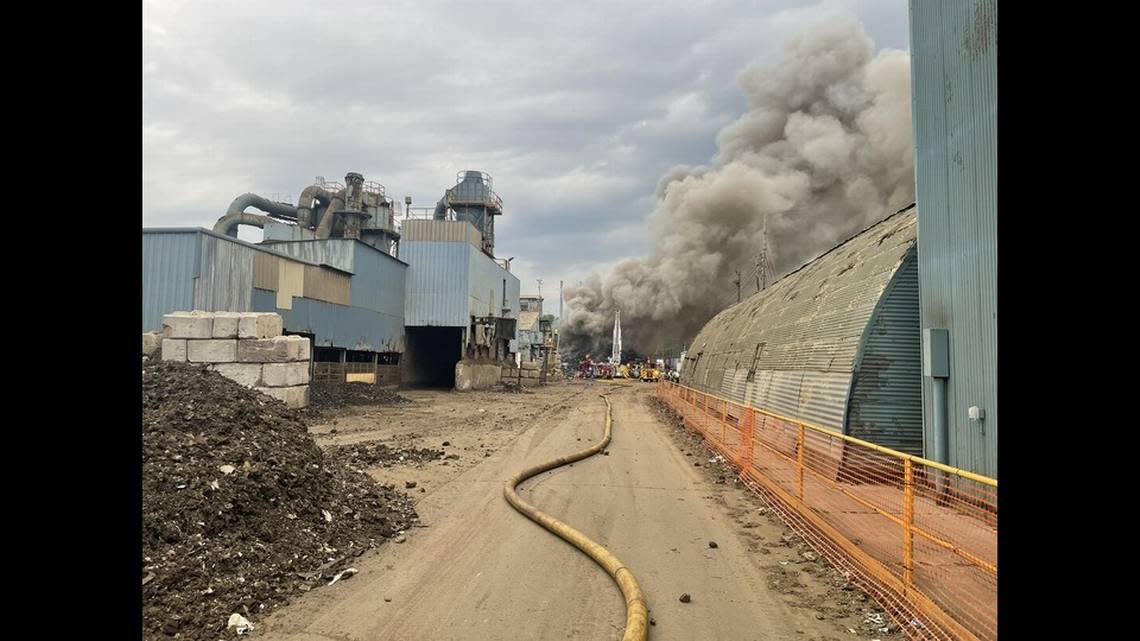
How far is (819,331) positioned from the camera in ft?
40.9

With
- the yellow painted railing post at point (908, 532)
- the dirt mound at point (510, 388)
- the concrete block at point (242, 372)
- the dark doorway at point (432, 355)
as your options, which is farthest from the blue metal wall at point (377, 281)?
the yellow painted railing post at point (908, 532)

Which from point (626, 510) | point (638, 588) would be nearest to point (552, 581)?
point (638, 588)

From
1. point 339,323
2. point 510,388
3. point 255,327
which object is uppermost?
point 339,323

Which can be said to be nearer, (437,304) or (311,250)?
(311,250)

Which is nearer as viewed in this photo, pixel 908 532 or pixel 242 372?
pixel 908 532

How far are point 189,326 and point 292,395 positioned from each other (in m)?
3.34

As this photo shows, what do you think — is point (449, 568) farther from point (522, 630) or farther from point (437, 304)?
point (437, 304)

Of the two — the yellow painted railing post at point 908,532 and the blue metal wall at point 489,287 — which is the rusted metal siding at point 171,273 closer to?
the blue metal wall at point 489,287

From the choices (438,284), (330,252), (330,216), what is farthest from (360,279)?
(330,216)

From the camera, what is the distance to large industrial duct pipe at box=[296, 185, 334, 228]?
45.2m

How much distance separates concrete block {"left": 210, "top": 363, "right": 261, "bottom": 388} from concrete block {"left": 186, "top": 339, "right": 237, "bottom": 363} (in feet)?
0.56

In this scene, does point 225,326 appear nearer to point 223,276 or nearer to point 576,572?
point 223,276
